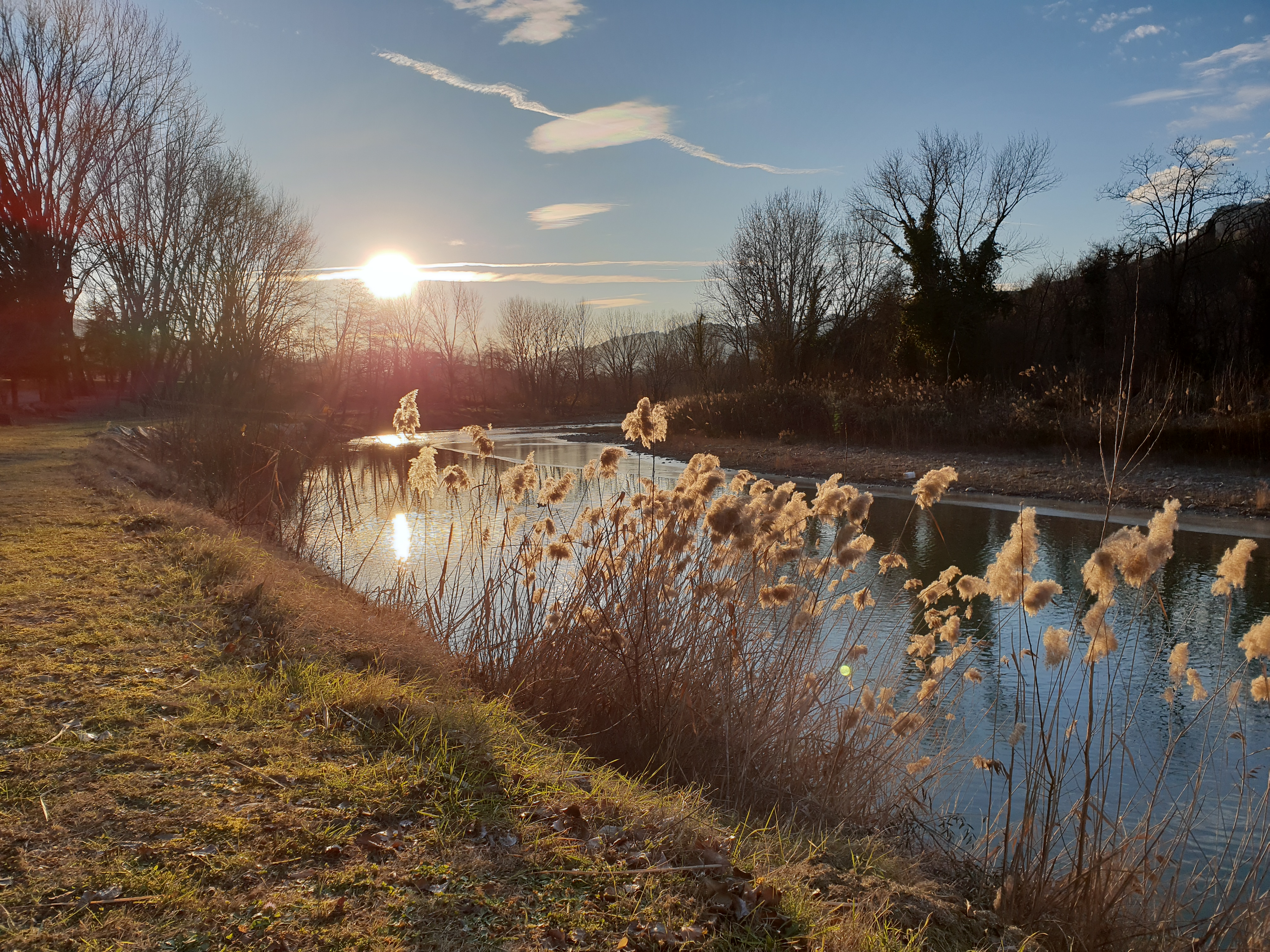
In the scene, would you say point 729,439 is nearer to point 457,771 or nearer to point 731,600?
point 731,600

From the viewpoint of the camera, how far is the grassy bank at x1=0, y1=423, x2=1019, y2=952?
2271 mm

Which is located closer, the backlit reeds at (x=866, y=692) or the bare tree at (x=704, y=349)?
the backlit reeds at (x=866, y=692)

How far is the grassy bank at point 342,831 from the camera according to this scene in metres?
2.27

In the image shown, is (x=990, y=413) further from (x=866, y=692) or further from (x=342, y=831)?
(x=342, y=831)

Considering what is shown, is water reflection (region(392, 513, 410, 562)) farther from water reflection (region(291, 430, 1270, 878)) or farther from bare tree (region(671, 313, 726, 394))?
bare tree (region(671, 313, 726, 394))

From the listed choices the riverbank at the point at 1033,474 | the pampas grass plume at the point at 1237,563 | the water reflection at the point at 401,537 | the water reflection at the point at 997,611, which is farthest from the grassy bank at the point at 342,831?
the riverbank at the point at 1033,474

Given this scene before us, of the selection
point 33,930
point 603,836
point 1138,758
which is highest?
point 33,930

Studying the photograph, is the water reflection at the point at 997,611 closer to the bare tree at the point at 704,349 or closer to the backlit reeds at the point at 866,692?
the backlit reeds at the point at 866,692

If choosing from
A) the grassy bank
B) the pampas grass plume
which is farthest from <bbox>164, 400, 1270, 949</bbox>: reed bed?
the grassy bank

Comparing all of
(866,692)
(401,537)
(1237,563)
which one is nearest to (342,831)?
(866,692)

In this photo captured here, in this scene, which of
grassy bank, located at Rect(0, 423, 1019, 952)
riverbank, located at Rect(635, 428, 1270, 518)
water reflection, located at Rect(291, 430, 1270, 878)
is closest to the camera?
grassy bank, located at Rect(0, 423, 1019, 952)

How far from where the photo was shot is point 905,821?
3.87 m

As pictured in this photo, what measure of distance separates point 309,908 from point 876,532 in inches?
438

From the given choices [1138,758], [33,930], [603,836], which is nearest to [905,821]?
[603,836]
